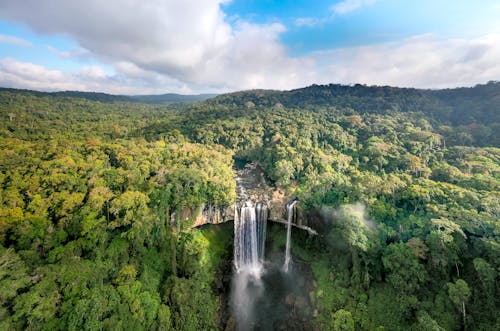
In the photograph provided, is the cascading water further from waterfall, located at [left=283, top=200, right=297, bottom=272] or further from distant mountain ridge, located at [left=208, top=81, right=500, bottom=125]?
distant mountain ridge, located at [left=208, top=81, right=500, bottom=125]

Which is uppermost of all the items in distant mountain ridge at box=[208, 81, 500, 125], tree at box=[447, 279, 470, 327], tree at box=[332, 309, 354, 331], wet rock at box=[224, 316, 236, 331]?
distant mountain ridge at box=[208, 81, 500, 125]

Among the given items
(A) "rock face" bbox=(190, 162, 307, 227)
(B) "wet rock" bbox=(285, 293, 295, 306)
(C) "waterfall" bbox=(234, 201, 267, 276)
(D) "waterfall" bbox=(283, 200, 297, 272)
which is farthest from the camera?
(A) "rock face" bbox=(190, 162, 307, 227)

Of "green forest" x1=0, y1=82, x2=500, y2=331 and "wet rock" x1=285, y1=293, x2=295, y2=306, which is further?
"wet rock" x1=285, y1=293, x2=295, y2=306

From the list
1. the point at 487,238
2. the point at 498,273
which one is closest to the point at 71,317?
the point at 498,273

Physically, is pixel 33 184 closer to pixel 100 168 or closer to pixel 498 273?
pixel 100 168

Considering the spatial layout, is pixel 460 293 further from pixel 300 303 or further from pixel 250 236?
pixel 250 236

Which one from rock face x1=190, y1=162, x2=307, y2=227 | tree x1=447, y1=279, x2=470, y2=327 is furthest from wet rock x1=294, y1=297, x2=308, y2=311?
tree x1=447, y1=279, x2=470, y2=327
